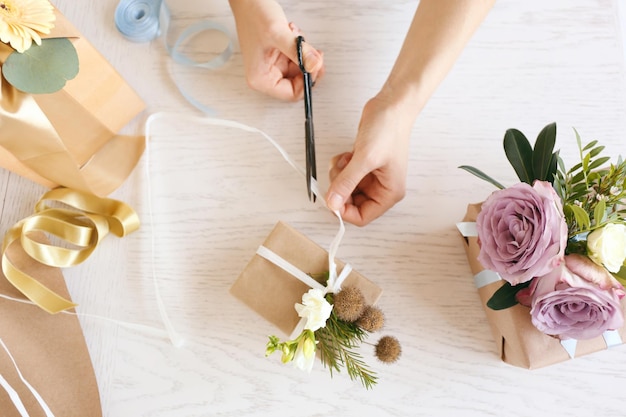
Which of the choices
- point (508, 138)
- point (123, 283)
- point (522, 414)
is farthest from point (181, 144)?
point (522, 414)

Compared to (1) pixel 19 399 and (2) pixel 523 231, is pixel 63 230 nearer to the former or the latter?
(1) pixel 19 399

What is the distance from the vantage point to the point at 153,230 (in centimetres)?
77

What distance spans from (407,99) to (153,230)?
422 millimetres

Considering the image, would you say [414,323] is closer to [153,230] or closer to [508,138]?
[508,138]

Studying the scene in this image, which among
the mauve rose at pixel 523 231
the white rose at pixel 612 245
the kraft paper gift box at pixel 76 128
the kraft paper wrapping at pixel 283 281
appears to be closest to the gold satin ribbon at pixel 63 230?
the kraft paper gift box at pixel 76 128

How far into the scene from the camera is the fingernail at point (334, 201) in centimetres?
69

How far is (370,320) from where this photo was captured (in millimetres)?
647

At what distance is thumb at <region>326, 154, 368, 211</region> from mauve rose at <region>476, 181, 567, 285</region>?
19 centimetres

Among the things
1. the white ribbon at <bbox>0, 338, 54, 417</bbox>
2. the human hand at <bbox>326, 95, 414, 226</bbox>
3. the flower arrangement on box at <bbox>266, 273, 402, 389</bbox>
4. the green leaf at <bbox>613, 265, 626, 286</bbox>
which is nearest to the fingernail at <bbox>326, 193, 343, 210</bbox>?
the human hand at <bbox>326, 95, 414, 226</bbox>

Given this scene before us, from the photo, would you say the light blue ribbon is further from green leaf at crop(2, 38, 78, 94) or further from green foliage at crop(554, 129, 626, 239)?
green foliage at crop(554, 129, 626, 239)

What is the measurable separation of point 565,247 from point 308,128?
14.4 inches

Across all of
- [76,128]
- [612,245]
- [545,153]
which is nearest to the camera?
[612,245]

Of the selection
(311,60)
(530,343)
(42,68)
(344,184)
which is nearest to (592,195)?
(530,343)

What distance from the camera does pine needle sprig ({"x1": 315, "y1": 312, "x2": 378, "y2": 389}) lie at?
67cm
